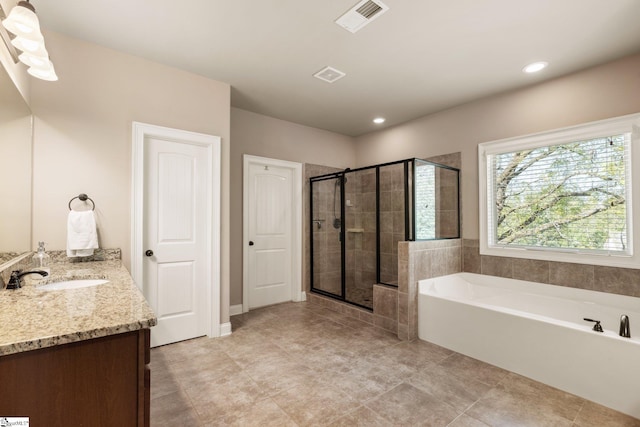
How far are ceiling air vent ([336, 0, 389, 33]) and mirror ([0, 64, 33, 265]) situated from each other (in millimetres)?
2028

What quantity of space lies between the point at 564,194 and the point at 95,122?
4.37 metres

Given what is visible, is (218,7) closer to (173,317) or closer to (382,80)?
(382,80)

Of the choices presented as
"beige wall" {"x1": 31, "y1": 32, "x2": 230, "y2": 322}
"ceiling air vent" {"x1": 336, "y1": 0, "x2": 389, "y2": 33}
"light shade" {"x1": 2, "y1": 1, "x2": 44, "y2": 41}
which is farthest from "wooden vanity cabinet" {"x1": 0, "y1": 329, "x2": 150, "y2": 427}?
"ceiling air vent" {"x1": 336, "y1": 0, "x2": 389, "y2": 33}

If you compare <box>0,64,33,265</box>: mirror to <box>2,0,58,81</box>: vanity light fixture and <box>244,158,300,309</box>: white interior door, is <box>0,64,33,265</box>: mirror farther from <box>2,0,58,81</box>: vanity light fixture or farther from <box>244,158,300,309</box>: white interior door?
<box>244,158,300,309</box>: white interior door

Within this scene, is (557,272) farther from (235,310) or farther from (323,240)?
(235,310)

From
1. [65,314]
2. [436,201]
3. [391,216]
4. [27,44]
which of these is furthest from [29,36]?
[391,216]

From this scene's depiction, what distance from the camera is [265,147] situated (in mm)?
4086

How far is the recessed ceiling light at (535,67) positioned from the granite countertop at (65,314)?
11.5ft

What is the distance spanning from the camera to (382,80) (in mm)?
3055

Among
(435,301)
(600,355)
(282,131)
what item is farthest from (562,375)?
(282,131)

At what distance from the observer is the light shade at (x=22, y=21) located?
4.26 ft

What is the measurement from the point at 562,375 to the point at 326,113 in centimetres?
355

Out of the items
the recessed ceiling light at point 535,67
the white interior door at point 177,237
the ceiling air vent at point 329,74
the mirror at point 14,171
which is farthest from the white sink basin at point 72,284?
the recessed ceiling light at point 535,67

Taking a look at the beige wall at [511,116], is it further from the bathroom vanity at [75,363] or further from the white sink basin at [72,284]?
the white sink basin at [72,284]
